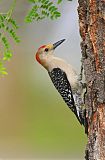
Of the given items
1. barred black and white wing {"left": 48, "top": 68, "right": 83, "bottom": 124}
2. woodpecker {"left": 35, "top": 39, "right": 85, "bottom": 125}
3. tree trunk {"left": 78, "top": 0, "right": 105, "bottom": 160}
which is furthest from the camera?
barred black and white wing {"left": 48, "top": 68, "right": 83, "bottom": 124}

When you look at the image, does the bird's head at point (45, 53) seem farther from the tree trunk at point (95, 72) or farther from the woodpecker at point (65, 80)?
the tree trunk at point (95, 72)

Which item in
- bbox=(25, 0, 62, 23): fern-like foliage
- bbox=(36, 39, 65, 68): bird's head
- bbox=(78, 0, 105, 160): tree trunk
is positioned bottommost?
bbox=(78, 0, 105, 160): tree trunk

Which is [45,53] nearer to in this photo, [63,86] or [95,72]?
[63,86]

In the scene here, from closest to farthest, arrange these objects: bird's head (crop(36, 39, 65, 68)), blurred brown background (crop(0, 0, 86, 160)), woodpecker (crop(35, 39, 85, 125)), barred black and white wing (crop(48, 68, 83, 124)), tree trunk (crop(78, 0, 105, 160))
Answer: tree trunk (crop(78, 0, 105, 160)) → woodpecker (crop(35, 39, 85, 125)) → barred black and white wing (crop(48, 68, 83, 124)) → bird's head (crop(36, 39, 65, 68)) → blurred brown background (crop(0, 0, 86, 160))

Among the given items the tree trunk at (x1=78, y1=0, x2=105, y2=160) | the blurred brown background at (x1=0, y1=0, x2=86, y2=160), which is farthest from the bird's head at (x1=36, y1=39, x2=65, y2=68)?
the tree trunk at (x1=78, y1=0, x2=105, y2=160)

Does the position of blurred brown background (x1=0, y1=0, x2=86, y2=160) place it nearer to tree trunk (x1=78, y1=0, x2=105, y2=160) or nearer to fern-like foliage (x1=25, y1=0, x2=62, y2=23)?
fern-like foliage (x1=25, y1=0, x2=62, y2=23)

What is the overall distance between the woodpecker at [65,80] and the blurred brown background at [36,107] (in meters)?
1.47

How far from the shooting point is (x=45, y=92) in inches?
353

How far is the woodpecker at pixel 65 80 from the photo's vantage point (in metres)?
5.79

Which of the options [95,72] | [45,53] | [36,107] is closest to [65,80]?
[45,53]

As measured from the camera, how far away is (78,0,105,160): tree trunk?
4102mm

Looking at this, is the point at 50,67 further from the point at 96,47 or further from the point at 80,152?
the point at 80,152

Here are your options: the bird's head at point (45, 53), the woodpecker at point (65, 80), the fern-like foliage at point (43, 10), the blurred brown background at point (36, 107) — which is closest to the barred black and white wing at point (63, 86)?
the woodpecker at point (65, 80)

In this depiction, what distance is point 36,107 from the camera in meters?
9.46
